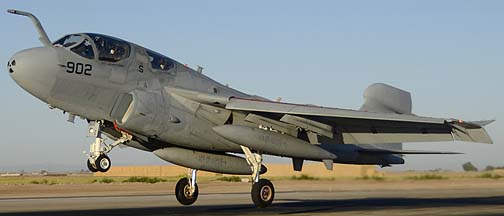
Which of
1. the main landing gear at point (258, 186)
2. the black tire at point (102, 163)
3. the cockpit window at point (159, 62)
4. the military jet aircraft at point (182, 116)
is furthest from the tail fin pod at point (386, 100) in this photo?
the black tire at point (102, 163)

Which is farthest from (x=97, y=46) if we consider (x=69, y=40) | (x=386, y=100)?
(x=386, y=100)

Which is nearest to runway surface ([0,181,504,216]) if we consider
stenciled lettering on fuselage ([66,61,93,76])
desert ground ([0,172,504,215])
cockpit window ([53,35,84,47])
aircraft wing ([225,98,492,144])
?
desert ground ([0,172,504,215])

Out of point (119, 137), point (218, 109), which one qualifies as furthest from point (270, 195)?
point (119, 137)

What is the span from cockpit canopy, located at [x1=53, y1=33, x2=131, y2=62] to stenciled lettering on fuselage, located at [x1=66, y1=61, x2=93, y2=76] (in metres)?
0.30

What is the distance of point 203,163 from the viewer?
23.9 meters

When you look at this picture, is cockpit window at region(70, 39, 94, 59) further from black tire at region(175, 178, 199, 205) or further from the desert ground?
black tire at region(175, 178, 199, 205)

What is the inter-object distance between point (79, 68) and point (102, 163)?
2.76 metres

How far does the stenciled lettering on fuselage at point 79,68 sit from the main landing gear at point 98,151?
1.64m

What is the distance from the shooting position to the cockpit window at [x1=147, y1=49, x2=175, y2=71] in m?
22.4

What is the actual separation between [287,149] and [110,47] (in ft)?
19.9

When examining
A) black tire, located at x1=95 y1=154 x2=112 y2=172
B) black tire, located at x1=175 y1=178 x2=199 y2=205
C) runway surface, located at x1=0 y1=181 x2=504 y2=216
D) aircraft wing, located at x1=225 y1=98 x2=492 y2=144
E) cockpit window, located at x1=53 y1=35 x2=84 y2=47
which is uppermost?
cockpit window, located at x1=53 y1=35 x2=84 y2=47

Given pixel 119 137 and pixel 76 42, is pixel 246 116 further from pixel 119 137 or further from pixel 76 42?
pixel 76 42

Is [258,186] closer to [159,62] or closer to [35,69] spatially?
[159,62]

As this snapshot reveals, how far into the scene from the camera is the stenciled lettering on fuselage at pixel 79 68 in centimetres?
2041
